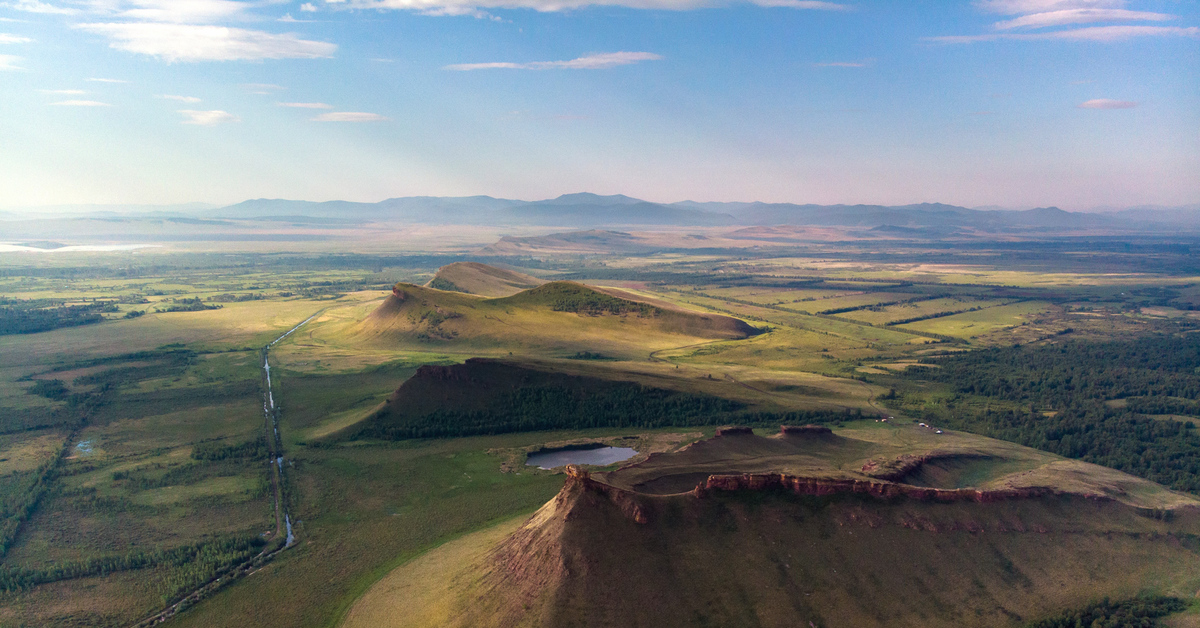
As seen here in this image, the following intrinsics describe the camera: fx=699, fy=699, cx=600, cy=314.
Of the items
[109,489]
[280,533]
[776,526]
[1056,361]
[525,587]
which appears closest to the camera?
[525,587]

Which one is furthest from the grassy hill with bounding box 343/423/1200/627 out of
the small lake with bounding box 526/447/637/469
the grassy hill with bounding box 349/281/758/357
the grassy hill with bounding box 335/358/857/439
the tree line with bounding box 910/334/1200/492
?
the grassy hill with bounding box 349/281/758/357

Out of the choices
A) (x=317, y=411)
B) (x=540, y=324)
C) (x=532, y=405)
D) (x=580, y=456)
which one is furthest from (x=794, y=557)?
(x=540, y=324)

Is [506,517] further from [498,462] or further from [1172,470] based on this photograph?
[1172,470]

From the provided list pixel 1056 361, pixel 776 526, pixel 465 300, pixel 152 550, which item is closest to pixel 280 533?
pixel 152 550

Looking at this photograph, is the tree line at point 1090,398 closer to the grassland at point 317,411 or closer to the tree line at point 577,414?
the grassland at point 317,411

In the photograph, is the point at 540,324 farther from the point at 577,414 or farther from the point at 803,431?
the point at 803,431

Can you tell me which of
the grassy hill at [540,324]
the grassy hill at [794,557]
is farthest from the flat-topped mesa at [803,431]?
the grassy hill at [540,324]
